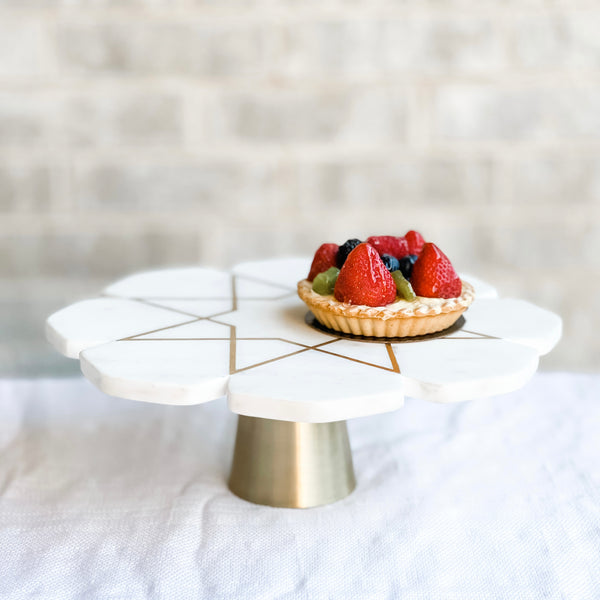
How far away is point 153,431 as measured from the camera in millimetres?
1723

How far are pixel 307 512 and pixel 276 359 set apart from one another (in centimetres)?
43

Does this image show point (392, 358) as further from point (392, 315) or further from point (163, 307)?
point (163, 307)

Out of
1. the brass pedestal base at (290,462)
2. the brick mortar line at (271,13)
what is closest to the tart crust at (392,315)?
the brass pedestal base at (290,462)

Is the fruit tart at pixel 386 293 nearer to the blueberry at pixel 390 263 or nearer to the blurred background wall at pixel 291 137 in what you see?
the blueberry at pixel 390 263

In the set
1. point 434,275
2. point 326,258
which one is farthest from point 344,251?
point 434,275

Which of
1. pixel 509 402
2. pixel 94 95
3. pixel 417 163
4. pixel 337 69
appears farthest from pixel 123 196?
pixel 509 402

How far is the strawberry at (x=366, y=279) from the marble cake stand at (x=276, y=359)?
7 centimetres

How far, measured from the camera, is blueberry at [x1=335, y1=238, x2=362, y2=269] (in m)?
1.23

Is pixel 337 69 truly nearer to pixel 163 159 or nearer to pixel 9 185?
pixel 163 159

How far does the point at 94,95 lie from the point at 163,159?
0.82 ft

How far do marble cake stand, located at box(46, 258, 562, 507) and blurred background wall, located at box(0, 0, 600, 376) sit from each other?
562 mm

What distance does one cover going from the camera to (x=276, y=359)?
3.43 feet

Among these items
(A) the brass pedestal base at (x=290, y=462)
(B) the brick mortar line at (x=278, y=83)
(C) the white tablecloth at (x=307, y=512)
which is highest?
(B) the brick mortar line at (x=278, y=83)

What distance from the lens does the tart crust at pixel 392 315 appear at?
3.64 ft
